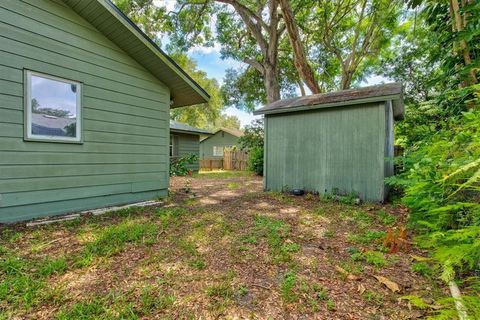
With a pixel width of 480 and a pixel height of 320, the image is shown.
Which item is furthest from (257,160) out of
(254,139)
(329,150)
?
(329,150)

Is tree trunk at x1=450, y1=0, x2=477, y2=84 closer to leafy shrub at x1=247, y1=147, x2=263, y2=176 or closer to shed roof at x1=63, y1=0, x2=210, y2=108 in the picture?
shed roof at x1=63, y1=0, x2=210, y2=108

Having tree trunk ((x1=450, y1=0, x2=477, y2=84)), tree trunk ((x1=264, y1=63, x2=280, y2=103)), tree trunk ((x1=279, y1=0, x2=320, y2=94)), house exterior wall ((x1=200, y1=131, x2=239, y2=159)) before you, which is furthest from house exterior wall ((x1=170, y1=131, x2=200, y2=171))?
tree trunk ((x1=450, y1=0, x2=477, y2=84))

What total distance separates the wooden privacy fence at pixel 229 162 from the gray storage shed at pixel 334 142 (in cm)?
1085

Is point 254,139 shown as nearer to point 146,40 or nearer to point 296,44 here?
point 296,44

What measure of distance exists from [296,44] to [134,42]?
22.2 ft

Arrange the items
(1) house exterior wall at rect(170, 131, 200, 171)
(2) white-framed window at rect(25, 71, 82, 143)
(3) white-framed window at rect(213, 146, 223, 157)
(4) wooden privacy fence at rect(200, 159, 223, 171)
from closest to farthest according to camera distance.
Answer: (2) white-framed window at rect(25, 71, 82, 143)
(1) house exterior wall at rect(170, 131, 200, 171)
(4) wooden privacy fence at rect(200, 159, 223, 171)
(3) white-framed window at rect(213, 146, 223, 157)

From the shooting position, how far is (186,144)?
1405 centimetres

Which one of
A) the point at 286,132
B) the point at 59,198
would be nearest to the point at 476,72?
the point at 286,132

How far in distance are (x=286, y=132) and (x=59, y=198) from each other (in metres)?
5.49

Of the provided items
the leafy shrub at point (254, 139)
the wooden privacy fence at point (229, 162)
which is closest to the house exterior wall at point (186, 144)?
the leafy shrub at point (254, 139)

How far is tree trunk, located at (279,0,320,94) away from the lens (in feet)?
28.9

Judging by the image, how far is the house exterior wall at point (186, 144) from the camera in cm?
1348

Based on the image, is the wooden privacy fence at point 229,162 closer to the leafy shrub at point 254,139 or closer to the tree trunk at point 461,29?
the leafy shrub at point 254,139

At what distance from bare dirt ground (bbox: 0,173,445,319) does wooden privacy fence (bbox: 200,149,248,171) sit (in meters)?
14.2
